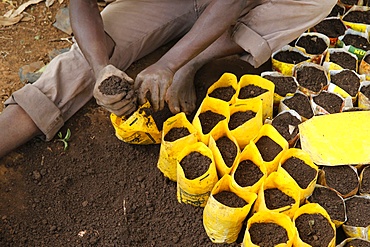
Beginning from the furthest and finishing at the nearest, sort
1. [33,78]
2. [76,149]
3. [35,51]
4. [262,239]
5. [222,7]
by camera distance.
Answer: [35,51], [33,78], [76,149], [222,7], [262,239]

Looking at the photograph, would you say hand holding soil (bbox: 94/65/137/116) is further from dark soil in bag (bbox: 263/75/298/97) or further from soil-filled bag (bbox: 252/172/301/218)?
dark soil in bag (bbox: 263/75/298/97)

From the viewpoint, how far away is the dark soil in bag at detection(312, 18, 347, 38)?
2.78m

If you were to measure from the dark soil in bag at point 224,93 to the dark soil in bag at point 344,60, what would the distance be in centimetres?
61

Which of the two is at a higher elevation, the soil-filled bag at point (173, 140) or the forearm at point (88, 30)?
the forearm at point (88, 30)

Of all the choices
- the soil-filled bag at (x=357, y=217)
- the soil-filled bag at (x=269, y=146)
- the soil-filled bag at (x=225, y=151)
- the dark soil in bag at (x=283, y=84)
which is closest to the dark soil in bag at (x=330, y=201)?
the soil-filled bag at (x=357, y=217)

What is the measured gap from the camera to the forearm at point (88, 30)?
7.00ft

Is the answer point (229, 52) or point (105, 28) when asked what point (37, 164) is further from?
point (229, 52)

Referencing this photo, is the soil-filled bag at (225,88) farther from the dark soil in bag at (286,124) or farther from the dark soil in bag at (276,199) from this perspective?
the dark soil in bag at (276,199)

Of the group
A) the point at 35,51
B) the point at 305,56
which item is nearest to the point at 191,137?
the point at 305,56

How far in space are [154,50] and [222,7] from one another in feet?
2.27

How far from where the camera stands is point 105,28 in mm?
2381

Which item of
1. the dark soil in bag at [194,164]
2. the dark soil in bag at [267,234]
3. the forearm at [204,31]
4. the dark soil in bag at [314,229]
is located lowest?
the dark soil in bag at [314,229]

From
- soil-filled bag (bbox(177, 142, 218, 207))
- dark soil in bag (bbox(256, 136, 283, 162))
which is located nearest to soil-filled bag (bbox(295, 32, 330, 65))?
dark soil in bag (bbox(256, 136, 283, 162))

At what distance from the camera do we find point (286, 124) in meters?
2.26
